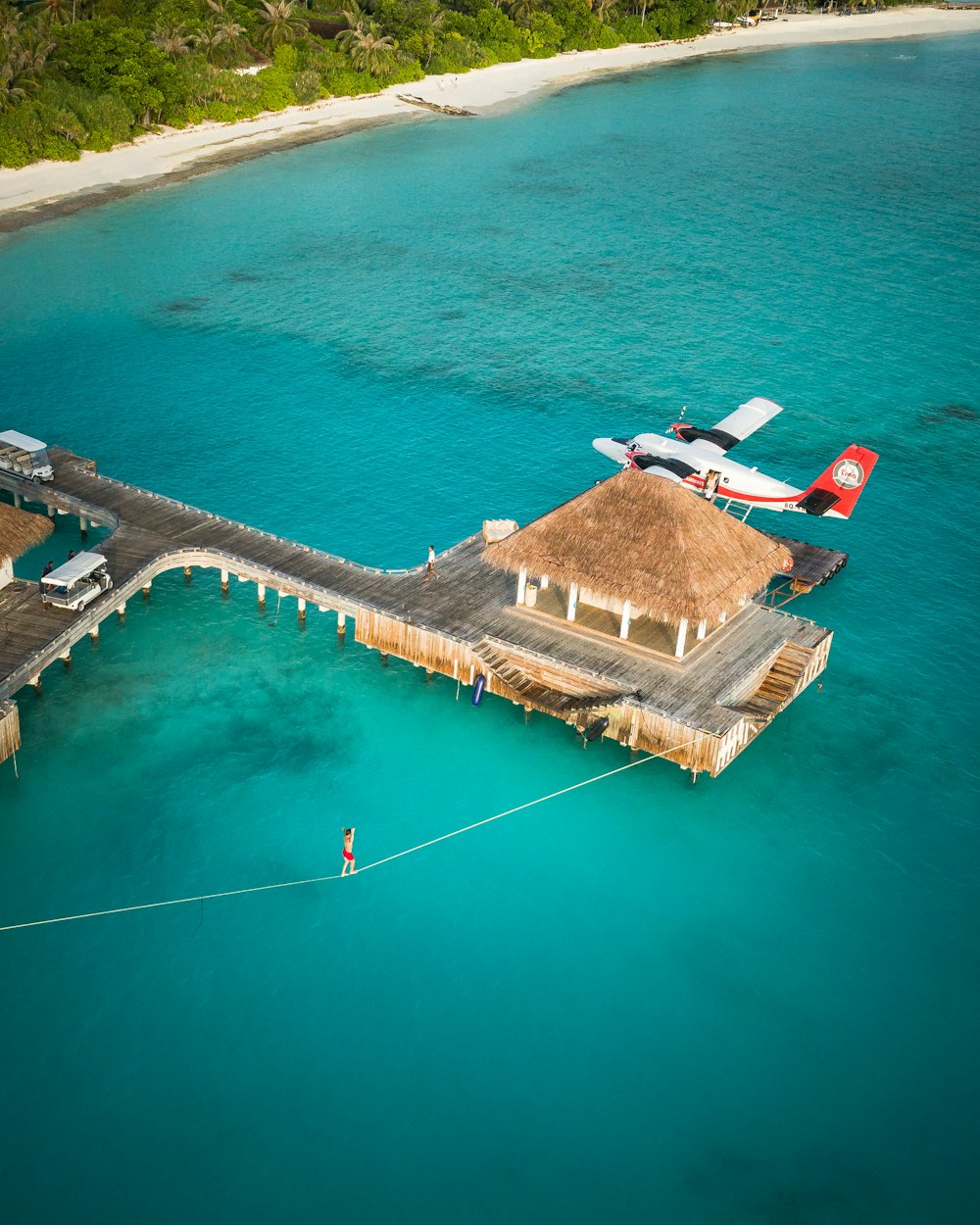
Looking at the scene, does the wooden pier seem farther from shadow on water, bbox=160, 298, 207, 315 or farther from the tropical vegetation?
the tropical vegetation

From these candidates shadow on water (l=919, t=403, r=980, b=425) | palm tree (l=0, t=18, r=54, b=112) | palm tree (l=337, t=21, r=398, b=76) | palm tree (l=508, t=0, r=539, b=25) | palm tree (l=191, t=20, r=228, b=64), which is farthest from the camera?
palm tree (l=508, t=0, r=539, b=25)

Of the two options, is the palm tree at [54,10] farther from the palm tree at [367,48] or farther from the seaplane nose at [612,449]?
the seaplane nose at [612,449]

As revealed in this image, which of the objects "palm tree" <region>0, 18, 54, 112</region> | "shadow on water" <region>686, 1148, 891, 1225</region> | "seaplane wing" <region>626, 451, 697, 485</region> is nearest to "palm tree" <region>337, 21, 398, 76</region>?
"palm tree" <region>0, 18, 54, 112</region>

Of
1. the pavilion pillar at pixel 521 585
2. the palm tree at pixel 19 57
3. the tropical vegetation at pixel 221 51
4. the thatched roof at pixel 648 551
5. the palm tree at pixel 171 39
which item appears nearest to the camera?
the thatched roof at pixel 648 551

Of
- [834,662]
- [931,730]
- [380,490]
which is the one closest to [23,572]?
[380,490]

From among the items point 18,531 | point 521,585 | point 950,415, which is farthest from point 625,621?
point 950,415

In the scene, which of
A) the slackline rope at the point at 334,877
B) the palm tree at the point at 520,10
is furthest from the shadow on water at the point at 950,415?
the palm tree at the point at 520,10
